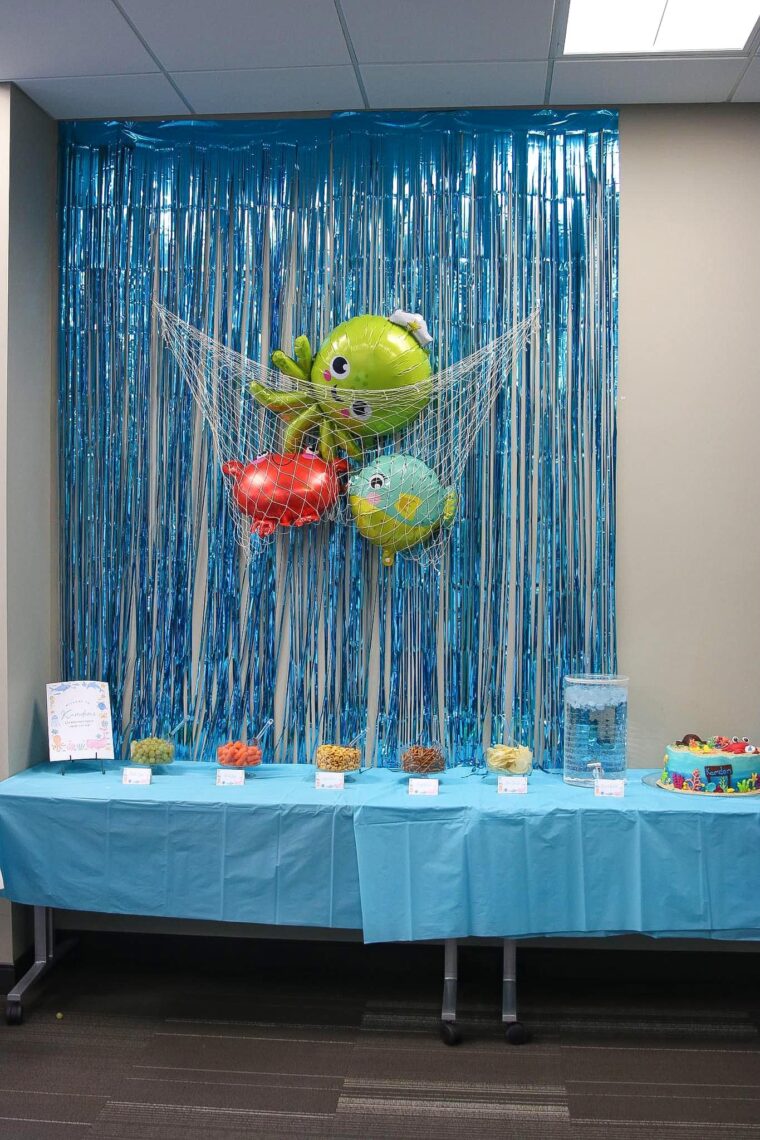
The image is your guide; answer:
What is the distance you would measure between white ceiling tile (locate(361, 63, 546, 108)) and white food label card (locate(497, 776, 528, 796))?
202 centimetres

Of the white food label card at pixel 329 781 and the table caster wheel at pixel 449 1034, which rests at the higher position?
the white food label card at pixel 329 781

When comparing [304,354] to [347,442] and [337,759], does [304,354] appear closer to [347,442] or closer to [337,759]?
[347,442]

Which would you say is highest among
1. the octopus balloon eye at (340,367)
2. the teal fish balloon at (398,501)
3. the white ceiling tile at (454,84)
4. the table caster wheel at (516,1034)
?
the white ceiling tile at (454,84)

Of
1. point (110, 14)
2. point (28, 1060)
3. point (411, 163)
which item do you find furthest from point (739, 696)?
point (110, 14)

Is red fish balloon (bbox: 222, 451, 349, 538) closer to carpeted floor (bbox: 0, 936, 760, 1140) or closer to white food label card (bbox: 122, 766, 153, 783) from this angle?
white food label card (bbox: 122, 766, 153, 783)

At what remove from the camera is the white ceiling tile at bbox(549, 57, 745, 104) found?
2.75 m

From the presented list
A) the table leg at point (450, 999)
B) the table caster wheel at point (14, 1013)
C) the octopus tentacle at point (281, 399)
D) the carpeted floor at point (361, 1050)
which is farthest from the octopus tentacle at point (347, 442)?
the table caster wheel at point (14, 1013)

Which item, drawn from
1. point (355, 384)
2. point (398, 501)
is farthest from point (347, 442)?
point (398, 501)

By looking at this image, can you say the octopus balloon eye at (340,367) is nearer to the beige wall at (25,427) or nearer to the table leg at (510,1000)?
the beige wall at (25,427)

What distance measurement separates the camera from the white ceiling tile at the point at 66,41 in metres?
2.53

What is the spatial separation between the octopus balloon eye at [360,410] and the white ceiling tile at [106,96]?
111cm

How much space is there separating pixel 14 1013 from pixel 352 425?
76.5 inches

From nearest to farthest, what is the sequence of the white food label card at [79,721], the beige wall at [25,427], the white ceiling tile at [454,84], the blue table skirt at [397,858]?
the blue table skirt at [397,858] < the white ceiling tile at [454,84] < the beige wall at [25,427] < the white food label card at [79,721]

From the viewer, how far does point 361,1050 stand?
261 centimetres
